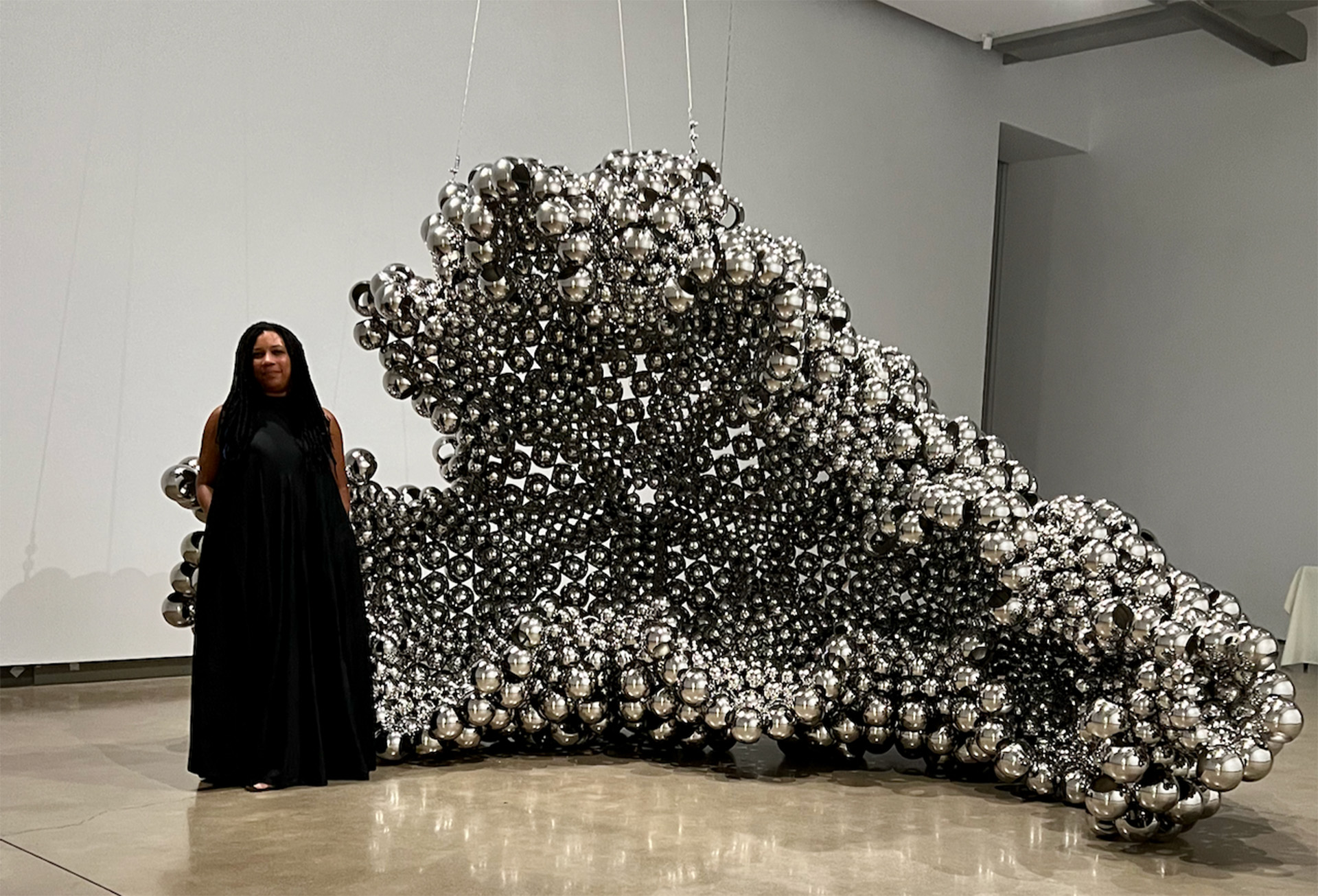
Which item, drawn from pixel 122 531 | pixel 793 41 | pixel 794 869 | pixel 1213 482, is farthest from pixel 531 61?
pixel 1213 482

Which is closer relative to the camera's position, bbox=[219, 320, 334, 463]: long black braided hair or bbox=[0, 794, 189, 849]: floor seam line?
bbox=[0, 794, 189, 849]: floor seam line

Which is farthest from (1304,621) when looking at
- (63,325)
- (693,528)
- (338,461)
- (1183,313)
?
(63,325)

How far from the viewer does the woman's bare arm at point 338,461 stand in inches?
149

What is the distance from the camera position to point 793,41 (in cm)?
810

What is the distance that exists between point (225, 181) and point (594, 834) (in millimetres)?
3661

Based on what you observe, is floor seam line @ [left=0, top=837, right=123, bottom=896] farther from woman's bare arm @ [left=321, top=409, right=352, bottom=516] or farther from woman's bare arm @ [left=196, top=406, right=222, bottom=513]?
woman's bare arm @ [left=321, top=409, right=352, bottom=516]

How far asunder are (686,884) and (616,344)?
1703 millimetres

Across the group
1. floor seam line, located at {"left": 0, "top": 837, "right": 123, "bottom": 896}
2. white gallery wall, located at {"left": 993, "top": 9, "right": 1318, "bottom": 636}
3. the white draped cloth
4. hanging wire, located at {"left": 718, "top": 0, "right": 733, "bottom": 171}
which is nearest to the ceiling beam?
white gallery wall, located at {"left": 993, "top": 9, "right": 1318, "bottom": 636}

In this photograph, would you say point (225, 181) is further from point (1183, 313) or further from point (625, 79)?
point (1183, 313)

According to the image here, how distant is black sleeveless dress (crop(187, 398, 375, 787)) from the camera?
3.53 metres

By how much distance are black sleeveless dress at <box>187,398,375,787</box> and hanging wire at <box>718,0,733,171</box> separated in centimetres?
450

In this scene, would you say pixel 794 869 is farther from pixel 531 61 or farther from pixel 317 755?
pixel 531 61

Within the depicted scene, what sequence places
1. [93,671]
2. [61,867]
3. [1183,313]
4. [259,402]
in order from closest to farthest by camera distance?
[61,867]
[259,402]
[93,671]
[1183,313]

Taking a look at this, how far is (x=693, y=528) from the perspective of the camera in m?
4.30
